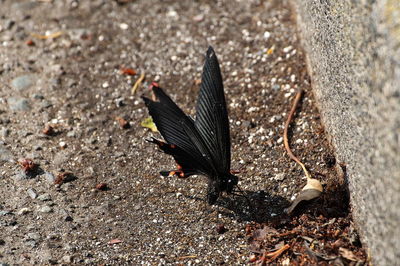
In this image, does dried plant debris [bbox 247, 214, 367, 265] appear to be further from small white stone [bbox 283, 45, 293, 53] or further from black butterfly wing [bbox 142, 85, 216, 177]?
small white stone [bbox 283, 45, 293, 53]

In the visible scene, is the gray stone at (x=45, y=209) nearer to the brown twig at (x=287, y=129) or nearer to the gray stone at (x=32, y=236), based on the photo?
the gray stone at (x=32, y=236)

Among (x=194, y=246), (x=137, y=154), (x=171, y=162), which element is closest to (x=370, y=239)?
(x=194, y=246)

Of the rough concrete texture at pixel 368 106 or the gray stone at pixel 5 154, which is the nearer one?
the rough concrete texture at pixel 368 106

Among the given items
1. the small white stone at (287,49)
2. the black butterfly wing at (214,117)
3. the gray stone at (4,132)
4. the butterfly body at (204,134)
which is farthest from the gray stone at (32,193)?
the small white stone at (287,49)

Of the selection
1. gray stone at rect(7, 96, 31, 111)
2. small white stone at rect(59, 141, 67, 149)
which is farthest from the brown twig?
gray stone at rect(7, 96, 31, 111)

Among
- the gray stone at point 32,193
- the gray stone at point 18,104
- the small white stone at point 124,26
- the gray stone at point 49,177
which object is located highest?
the small white stone at point 124,26
